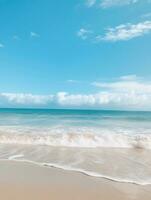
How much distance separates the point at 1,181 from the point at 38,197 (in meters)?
1.24

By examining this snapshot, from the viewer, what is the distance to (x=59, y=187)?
495 centimetres

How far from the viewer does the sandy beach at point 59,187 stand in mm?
4496

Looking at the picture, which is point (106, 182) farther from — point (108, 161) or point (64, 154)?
point (64, 154)

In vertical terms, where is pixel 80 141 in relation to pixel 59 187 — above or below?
above

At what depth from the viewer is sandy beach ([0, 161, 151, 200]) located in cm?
450

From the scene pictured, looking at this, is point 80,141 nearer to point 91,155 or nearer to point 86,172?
point 91,155

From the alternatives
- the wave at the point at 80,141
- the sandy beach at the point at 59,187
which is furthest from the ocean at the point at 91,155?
the sandy beach at the point at 59,187

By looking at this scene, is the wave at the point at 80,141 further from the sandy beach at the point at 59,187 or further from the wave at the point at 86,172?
the sandy beach at the point at 59,187

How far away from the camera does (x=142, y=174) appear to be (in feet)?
20.1

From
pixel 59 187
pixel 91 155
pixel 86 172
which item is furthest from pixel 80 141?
pixel 59 187

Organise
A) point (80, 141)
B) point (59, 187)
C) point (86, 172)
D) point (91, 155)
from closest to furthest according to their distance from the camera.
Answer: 1. point (59, 187)
2. point (86, 172)
3. point (91, 155)
4. point (80, 141)

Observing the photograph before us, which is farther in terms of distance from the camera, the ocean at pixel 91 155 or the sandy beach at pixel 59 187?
the ocean at pixel 91 155

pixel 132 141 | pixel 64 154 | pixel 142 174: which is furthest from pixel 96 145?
pixel 142 174

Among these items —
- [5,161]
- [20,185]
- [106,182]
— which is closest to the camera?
[20,185]
